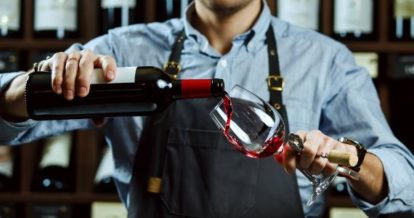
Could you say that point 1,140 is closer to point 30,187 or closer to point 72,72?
point 72,72

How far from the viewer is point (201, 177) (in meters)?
1.22

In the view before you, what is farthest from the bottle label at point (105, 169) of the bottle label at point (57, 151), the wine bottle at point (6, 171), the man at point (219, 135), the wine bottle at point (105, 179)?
the man at point (219, 135)

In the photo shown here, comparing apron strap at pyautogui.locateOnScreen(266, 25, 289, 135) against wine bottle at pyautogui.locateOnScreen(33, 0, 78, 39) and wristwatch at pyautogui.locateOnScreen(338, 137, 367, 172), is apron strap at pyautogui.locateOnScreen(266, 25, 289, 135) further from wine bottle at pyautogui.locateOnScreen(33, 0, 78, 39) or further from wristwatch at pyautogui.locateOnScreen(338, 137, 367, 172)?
wine bottle at pyautogui.locateOnScreen(33, 0, 78, 39)

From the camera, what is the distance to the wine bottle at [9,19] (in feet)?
6.03

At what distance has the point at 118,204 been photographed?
1.83 metres

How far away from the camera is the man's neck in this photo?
52.2 inches

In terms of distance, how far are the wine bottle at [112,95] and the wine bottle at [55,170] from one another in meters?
0.92

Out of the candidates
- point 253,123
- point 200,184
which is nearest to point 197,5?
point 200,184

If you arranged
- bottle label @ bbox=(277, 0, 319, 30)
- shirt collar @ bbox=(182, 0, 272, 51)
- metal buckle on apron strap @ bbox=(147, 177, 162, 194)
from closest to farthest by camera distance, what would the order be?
1. metal buckle on apron strap @ bbox=(147, 177, 162, 194)
2. shirt collar @ bbox=(182, 0, 272, 51)
3. bottle label @ bbox=(277, 0, 319, 30)

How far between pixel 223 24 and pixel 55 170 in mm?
768

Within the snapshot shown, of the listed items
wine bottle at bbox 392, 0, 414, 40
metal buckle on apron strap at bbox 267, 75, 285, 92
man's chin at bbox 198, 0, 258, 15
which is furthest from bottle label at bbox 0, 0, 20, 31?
wine bottle at bbox 392, 0, 414, 40

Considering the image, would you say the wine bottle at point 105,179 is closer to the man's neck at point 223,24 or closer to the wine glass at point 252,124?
the man's neck at point 223,24

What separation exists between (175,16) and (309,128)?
0.71 metres

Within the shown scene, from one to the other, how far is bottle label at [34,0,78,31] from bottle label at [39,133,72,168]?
30cm
